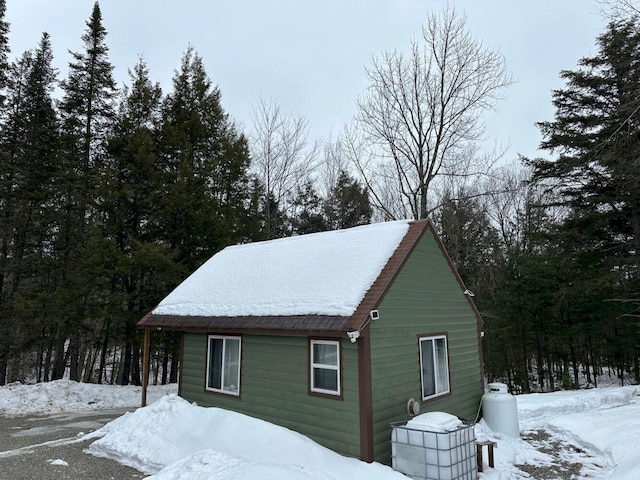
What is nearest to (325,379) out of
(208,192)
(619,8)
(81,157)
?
(619,8)

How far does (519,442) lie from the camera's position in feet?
25.7

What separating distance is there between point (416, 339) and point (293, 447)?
292 cm

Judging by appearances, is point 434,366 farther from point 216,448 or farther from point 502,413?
point 216,448

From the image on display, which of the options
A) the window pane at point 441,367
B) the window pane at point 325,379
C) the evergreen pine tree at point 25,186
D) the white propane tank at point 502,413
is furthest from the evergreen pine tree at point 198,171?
the white propane tank at point 502,413

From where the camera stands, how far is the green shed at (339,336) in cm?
627

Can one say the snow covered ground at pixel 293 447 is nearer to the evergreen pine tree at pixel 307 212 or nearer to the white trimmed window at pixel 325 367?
the white trimmed window at pixel 325 367

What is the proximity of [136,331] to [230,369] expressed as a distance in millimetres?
8627

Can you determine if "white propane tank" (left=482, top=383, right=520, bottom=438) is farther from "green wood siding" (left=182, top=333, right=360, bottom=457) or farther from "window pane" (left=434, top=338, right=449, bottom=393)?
"green wood siding" (left=182, top=333, right=360, bottom=457)

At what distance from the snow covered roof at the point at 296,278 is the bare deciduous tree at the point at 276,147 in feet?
31.7

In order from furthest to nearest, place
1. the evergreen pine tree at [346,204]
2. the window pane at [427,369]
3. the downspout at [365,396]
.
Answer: the evergreen pine tree at [346,204]
the window pane at [427,369]
the downspout at [365,396]

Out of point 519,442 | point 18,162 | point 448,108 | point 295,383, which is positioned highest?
point 448,108

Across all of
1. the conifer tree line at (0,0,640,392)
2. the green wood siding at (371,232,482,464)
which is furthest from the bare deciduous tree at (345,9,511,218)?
the green wood siding at (371,232,482,464)

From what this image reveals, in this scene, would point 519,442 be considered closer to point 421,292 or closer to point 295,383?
point 421,292

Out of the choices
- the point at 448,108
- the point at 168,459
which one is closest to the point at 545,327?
the point at 448,108
